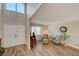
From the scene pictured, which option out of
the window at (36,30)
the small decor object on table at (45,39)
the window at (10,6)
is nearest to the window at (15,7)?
the window at (10,6)

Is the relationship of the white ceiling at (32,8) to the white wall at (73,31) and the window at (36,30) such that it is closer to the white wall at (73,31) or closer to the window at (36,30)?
the window at (36,30)

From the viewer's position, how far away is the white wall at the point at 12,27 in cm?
151

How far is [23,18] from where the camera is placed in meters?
1.59

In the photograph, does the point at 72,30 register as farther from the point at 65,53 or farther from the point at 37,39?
the point at 37,39

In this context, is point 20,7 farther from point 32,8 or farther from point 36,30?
point 36,30

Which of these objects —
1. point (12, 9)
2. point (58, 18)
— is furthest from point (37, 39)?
point (12, 9)

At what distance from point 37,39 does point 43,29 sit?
17cm

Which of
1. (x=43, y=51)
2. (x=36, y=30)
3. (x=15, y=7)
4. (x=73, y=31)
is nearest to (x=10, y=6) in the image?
(x=15, y=7)

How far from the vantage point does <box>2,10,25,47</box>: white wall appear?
1.51 meters

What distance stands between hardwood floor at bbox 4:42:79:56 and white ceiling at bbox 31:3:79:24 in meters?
0.35

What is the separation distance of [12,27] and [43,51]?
56 centimetres

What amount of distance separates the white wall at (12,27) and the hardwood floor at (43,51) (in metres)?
0.09

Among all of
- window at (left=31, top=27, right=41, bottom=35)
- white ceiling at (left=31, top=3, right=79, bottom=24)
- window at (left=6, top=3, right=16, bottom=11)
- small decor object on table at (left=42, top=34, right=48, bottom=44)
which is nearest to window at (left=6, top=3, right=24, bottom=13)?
window at (left=6, top=3, right=16, bottom=11)

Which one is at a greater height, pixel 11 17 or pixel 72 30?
pixel 11 17
